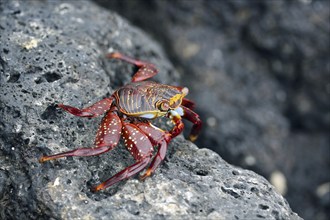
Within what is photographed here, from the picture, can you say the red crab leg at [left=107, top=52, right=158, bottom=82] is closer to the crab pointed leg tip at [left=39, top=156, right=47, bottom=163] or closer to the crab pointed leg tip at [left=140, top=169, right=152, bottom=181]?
the crab pointed leg tip at [left=140, top=169, right=152, bottom=181]

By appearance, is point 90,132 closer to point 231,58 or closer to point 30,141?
point 30,141

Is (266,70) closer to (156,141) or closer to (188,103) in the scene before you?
(188,103)

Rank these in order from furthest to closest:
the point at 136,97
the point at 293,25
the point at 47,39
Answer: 1. the point at 293,25
2. the point at 47,39
3. the point at 136,97

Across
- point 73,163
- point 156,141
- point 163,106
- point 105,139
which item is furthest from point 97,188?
point 163,106

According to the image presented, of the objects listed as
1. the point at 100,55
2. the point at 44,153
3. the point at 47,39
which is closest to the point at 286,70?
the point at 100,55

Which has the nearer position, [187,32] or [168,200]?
[168,200]

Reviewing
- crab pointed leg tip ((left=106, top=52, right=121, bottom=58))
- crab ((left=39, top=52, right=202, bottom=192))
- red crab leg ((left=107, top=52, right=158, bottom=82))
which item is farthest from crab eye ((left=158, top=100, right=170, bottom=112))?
crab pointed leg tip ((left=106, top=52, right=121, bottom=58))
